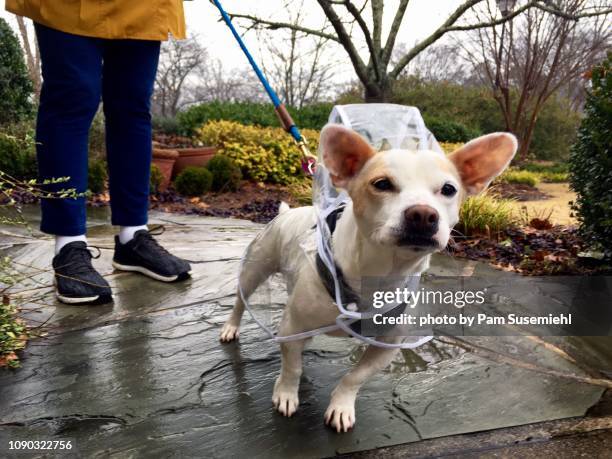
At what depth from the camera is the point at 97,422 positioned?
1543 mm

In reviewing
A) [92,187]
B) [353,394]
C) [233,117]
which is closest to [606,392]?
[353,394]

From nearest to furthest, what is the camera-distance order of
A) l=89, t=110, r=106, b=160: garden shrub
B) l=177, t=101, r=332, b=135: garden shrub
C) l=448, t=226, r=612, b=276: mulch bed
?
l=448, t=226, r=612, b=276: mulch bed, l=89, t=110, r=106, b=160: garden shrub, l=177, t=101, r=332, b=135: garden shrub

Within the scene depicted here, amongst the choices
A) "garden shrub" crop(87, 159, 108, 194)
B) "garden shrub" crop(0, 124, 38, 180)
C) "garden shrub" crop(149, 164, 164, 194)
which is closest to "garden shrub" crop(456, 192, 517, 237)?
"garden shrub" crop(149, 164, 164, 194)

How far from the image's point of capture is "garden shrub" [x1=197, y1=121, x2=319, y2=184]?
26.6 ft

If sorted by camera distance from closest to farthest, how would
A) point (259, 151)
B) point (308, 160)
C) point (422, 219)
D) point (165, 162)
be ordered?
point (422, 219), point (308, 160), point (165, 162), point (259, 151)

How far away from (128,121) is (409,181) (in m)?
1.81

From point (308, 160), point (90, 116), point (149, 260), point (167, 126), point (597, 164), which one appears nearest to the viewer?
point (308, 160)

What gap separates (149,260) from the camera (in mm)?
2826

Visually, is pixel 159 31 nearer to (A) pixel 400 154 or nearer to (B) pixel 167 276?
(B) pixel 167 276

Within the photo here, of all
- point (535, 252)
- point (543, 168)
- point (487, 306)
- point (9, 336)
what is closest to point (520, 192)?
point (543, 168)

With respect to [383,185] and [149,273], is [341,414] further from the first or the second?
[149,273]

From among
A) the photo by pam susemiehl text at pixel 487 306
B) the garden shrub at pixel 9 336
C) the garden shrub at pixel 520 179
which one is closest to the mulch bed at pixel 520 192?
the garden shrub at pixel 520 179

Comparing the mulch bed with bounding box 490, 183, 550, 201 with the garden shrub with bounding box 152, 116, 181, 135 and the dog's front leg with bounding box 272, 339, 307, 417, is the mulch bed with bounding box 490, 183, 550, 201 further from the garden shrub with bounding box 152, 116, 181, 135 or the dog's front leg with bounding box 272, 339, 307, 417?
the dog's front leg with bounding box 272, 339, 307, 417

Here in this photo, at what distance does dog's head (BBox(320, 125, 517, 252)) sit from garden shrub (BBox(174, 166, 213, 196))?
575 centimetres
